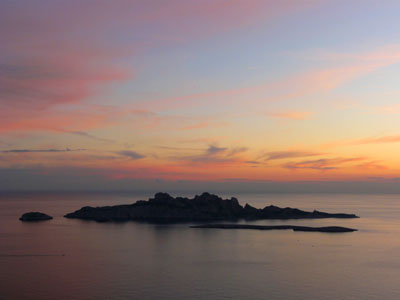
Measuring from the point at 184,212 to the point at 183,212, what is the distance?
1.47 ft

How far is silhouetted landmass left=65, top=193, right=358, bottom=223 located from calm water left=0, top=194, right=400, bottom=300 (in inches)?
1806

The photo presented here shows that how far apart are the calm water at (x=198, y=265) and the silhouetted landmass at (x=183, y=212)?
45.9 m

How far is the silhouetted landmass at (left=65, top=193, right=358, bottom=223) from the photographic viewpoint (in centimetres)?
17912

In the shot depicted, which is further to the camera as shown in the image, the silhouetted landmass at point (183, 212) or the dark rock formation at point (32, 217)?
the silhouetted landmass at point (183, 212)

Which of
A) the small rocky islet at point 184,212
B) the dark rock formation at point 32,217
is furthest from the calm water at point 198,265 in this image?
the small rocky islet at point 184,212

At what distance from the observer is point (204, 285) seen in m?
64.1

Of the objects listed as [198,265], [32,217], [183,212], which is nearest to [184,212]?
[183,212]

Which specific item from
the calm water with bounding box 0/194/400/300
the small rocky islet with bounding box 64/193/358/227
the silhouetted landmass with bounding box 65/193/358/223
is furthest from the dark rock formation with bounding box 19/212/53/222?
the calm water with bounding box 0/194/400/300

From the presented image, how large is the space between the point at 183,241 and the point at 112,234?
26.5m

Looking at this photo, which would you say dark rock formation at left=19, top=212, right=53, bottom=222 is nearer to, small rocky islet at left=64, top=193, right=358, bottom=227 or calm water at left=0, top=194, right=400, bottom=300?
small rocky islet at left=64, top=193, right=358, bottom=227

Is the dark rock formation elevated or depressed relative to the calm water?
elevated

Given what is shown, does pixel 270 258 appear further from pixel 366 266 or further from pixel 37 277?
pixel 37 277

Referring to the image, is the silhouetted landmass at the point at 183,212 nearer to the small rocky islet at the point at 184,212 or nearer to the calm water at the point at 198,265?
the small rocky islet at the point at 184,212

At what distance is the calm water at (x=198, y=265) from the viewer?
2383 inches
